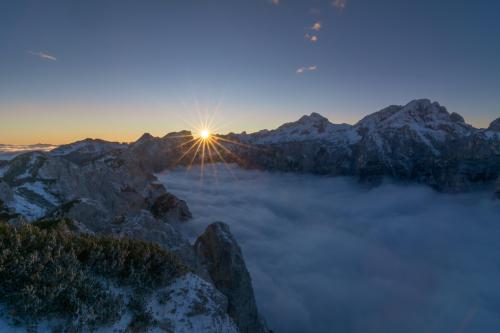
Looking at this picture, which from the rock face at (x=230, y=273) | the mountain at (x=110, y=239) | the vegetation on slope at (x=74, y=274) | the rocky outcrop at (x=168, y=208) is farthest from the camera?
the rocky outcrop at (x=168, y=208)

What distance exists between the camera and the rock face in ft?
119

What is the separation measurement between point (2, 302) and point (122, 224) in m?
29.4

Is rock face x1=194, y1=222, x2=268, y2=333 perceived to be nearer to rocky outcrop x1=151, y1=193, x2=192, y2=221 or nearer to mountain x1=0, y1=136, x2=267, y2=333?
mountain x1=0, y1=136, x2=267, y2=333

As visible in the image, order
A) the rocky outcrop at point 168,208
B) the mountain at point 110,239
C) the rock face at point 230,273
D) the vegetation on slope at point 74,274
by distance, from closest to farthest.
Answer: the vegetation on slope at point 74,274 → the mountain at point 110,239 → the rock face at point 230,273 → the rocky outcrop at point 168,208

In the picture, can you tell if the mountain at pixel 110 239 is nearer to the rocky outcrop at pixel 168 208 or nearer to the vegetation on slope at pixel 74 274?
the vegetation on slope at pixel 74 274

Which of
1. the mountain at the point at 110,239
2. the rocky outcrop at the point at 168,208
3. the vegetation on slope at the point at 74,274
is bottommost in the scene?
the rocky outcrop at the point at 168,208

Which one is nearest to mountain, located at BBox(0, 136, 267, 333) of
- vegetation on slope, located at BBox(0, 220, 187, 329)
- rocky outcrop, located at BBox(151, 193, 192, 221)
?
vegetation on slope, located at BBox(0, 220, 187, 329)

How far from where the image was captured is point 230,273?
3969cm

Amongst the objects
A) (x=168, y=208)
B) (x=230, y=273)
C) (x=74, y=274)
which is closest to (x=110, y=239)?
(x=74, y=274)

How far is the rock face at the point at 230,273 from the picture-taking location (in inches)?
1428

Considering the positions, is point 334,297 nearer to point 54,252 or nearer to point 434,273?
point 434,273

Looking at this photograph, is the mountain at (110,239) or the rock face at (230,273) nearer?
the mountain at (110,239)

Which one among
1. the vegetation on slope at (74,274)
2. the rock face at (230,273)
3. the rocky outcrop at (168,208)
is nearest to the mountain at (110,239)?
the vegetation on slope at (74,274)

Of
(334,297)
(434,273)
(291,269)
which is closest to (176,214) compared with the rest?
(291,269)
